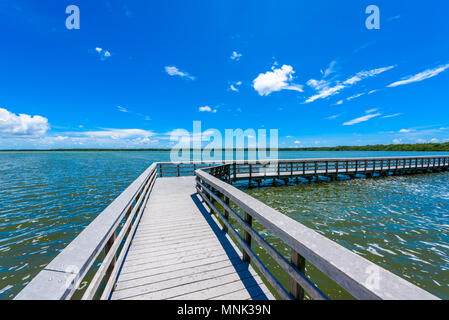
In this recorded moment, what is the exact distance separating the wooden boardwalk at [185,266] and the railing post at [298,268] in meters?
0.58

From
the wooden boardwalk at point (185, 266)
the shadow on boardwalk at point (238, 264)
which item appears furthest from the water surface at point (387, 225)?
the wooden boardwalk at point (185, 266)

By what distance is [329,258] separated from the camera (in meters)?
1.35

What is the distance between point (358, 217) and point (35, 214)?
13344 mm

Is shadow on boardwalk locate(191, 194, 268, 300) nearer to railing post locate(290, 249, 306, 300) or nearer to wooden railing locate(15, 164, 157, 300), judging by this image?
railing post locate(290, 249, 306, 300)

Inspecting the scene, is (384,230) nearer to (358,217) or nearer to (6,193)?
(358,217)

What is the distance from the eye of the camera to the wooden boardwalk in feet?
7.62

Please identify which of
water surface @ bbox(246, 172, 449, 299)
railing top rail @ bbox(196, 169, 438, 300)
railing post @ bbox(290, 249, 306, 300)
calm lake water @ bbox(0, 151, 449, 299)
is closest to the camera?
railing top rail @ bbox(196, 169, 438, 300)

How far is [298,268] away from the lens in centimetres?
177

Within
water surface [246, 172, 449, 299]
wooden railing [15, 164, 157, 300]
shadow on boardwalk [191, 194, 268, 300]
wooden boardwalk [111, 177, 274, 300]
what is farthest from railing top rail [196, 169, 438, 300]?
water surface [246, 172, 449, 299]

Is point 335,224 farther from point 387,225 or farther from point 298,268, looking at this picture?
point 298,268

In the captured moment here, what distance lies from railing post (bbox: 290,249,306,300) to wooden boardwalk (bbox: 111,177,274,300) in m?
0.58

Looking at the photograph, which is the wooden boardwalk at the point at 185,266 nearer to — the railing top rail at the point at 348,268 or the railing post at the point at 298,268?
the railing post at the point at 298,268

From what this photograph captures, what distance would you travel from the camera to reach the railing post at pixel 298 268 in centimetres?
176
